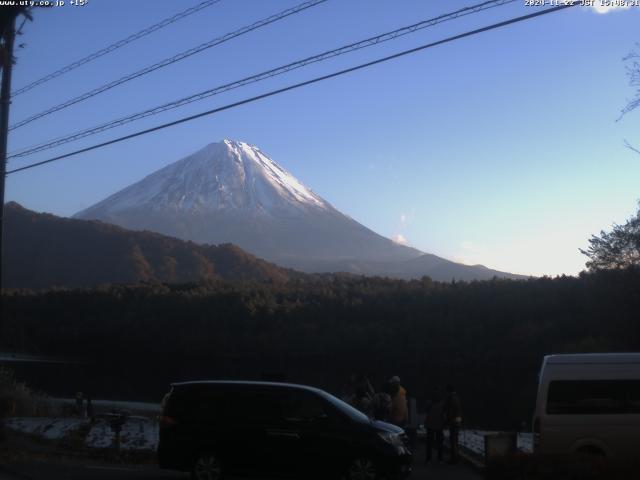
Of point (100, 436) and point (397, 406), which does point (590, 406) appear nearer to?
point (397, 406)

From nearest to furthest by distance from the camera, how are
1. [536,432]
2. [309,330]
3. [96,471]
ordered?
[536,432], [96,471], [309,330]

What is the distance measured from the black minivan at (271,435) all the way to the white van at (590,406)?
6.60ft

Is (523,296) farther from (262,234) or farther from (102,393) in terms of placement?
(262,234)

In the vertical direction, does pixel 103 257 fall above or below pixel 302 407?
above

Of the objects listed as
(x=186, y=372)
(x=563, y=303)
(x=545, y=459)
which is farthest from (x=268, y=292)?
(x=545, y=459)

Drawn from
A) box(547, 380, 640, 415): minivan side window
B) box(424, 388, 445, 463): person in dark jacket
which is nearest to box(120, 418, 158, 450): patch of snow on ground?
box(424, 388, 445, 463): person in dark jacket

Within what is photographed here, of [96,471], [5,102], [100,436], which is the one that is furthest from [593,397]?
[5,102]

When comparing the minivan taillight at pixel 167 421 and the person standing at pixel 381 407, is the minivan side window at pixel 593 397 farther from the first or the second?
the minivan taillight at pixel 167 421

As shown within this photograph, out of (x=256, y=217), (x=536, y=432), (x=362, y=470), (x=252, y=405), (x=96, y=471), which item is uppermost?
(x=256, y=217)

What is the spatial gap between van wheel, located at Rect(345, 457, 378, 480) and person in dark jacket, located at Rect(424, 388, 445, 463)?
376cm

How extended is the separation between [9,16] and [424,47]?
7730mm

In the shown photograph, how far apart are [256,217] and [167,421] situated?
140609mm

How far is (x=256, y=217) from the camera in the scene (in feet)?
499

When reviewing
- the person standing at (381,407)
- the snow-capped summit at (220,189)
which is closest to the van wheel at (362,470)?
the person standing at (381,407)
